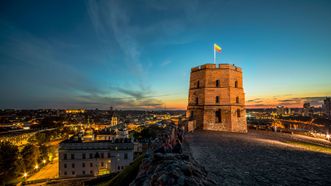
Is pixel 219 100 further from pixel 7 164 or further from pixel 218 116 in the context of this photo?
pixel 7 164

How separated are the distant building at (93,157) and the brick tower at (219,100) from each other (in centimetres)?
2336

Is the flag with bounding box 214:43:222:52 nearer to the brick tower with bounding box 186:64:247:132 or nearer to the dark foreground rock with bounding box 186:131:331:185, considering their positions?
the brick tower with bounding box 186:64:247:132

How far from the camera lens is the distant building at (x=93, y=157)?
37.5m

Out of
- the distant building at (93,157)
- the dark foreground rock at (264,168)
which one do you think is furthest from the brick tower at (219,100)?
the distant building at (93,157)

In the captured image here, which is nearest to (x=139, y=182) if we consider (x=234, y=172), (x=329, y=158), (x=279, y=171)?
(x=234, y=172)

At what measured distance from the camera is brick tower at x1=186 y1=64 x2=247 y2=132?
768 inches

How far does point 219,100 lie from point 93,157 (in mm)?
32764

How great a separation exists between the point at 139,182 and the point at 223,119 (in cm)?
1749

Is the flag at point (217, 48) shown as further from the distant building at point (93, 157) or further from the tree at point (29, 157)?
the tree at point (29, 157)

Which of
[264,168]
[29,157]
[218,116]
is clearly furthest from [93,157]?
[264,168]

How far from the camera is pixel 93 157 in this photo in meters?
38.7

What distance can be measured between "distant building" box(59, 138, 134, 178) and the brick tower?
23.4 meters

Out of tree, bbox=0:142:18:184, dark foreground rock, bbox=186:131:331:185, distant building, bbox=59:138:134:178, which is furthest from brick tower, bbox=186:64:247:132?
tree, bbox=0:142:18:184

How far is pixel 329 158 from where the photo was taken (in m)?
8.48
